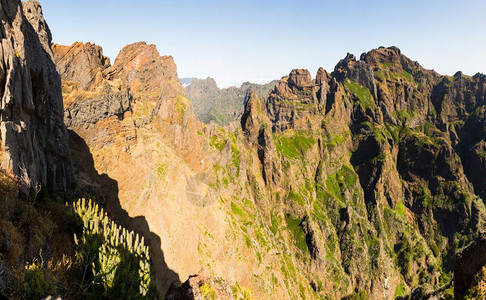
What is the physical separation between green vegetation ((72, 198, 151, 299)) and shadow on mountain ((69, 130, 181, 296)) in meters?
21.3

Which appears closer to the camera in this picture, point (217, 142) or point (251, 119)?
point (217, 142)

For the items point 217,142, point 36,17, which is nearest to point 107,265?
point 36,17

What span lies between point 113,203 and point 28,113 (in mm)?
28091

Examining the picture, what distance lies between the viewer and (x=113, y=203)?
52625 millimetres

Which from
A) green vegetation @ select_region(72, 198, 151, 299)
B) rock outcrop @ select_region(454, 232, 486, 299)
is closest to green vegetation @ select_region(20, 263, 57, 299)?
green vegetation @ select_region(72, 198, 151, 299)

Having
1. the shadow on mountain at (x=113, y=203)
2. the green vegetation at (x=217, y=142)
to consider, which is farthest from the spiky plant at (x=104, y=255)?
the green vegetation at (x=217, y=142)

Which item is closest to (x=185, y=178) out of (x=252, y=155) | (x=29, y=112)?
(x=29, y=112)

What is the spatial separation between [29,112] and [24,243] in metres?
17.5

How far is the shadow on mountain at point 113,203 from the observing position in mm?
49000

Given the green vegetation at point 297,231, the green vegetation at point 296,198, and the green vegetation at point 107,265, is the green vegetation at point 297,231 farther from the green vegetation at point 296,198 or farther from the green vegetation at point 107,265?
the green vegetation at point 107,265

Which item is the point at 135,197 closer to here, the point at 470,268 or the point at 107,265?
the point at 107,265

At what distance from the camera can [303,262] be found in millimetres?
154625

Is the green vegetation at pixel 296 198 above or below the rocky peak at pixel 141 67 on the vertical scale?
below

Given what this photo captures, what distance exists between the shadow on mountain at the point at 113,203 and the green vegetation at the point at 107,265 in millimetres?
21301
